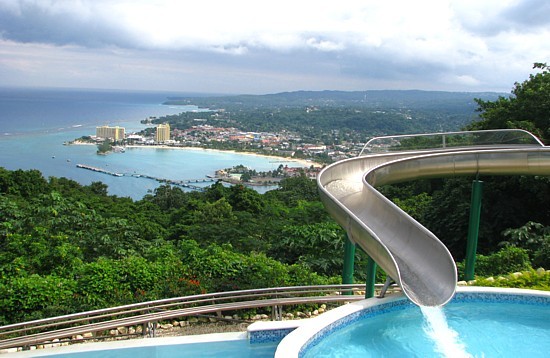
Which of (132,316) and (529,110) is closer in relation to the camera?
(132,316)

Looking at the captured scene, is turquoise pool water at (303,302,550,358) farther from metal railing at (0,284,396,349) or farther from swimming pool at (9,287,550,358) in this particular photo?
metal railing at (0,284,396,349)

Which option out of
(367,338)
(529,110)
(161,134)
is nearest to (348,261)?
(367,338)

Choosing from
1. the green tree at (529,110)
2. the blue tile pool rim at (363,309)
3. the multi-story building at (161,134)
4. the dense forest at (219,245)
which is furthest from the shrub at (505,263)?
the multi-story building at (161,134)

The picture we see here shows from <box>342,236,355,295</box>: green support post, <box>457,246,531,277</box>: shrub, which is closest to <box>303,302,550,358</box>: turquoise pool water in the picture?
<box>342,236,355,295</box>: green support post

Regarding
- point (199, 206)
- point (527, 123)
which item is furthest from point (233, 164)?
point (527, 123)

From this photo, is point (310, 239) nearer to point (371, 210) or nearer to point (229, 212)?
point (371, 210)

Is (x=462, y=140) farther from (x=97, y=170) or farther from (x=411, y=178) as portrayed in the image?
(x=97, y=170)
